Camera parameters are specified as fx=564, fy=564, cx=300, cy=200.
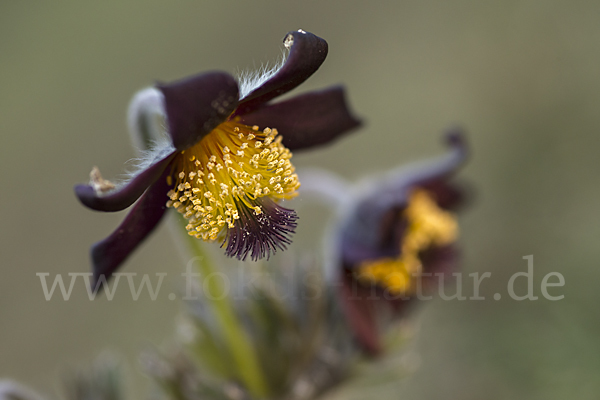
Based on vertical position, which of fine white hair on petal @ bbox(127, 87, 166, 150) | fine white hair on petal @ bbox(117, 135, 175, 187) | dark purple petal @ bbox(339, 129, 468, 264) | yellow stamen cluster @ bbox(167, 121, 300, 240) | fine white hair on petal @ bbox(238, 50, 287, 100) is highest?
fine white hair on petal @ bbox(238, 50, 287, 100)

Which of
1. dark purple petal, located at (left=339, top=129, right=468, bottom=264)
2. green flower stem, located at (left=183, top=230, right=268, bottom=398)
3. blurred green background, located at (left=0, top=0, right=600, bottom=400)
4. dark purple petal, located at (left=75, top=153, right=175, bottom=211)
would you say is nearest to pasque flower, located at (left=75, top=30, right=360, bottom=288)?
dark purple petal, located at (left=75, top=153, right=175, bottom=211)

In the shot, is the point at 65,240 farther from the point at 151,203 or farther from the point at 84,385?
the point at 151,203

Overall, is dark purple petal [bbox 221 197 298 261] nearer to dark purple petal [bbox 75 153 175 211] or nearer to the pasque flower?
the pasque flower

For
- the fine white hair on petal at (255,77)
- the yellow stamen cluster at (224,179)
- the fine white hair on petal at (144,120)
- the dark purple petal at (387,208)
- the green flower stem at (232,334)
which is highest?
the fine white hair on petal at (255,77)

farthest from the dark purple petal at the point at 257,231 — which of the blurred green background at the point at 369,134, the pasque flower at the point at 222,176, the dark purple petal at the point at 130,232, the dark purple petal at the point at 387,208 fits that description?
the blurred green background at the point at 369,134

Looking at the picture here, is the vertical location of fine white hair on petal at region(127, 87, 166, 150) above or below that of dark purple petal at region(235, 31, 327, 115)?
below

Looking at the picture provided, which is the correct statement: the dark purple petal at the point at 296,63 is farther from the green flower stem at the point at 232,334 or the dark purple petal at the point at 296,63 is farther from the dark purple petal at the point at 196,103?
the green flower stem at the point at 232,334

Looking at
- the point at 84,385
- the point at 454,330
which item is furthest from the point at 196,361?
the point at 454,330
